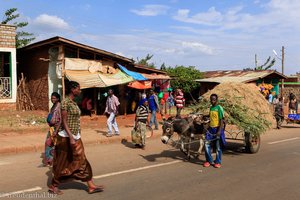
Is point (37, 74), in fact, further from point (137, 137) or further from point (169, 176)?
point (169, 176)

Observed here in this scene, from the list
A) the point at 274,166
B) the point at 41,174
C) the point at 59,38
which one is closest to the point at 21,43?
the point at 59,38

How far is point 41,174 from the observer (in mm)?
6684

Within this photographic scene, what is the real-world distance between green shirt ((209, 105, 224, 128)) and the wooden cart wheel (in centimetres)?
189

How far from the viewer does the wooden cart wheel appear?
885 cm

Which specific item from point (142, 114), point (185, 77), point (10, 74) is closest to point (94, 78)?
point (10, 74)

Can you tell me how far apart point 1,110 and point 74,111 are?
1367 cm

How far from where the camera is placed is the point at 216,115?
734 cm

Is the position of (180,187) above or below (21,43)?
below

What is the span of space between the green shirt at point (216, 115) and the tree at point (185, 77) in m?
20.2

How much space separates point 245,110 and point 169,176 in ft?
Answer: 10.1

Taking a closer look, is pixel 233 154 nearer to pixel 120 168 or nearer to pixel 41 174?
pixel 120 168

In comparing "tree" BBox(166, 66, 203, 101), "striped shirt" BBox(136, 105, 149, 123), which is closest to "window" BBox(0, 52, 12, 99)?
"striped shirt" BBox(136, 105, 149, 123)

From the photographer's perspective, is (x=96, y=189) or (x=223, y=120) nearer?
(x=96, y=189)

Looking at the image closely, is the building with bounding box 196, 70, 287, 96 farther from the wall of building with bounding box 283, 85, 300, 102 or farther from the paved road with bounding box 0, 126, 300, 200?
the paved road with bounding box 0, 126, 300, 200
